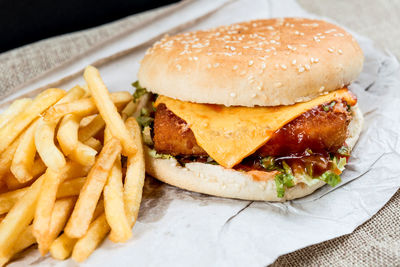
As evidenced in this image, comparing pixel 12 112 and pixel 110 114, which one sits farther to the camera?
pixel 12 112

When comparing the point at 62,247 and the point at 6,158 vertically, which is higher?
the point at 6,158

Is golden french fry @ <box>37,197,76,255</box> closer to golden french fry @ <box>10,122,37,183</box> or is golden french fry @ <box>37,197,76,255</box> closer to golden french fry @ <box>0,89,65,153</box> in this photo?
golden french fry @ <box>10,122,37,183</box>

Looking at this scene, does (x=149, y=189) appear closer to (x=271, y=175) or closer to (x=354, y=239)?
(x=271, y=175)

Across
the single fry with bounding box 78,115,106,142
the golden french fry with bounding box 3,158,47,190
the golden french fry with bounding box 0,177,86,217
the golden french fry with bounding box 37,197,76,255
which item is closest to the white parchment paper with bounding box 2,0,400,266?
the golden french fry with bounding box 37,197,76,255

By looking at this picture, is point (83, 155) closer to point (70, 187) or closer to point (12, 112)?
point (70, 187)

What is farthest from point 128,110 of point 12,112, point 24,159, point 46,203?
point 46,203
